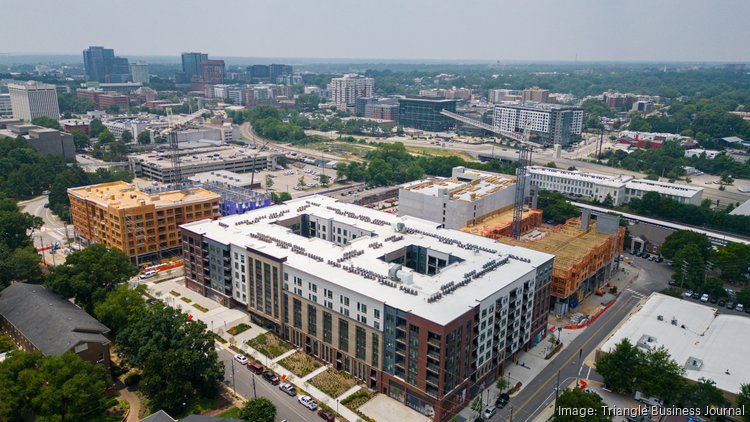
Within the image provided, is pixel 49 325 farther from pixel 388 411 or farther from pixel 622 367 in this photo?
pixel 622 367

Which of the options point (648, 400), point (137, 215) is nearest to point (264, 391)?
point (648, 400)

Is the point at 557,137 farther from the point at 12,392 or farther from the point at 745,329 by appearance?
the point at 12,392

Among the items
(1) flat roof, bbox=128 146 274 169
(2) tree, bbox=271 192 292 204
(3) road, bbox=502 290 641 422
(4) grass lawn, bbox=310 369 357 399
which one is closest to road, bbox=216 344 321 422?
(4) grass lawn, bbox=310 369 357 399

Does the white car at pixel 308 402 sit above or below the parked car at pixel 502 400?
above

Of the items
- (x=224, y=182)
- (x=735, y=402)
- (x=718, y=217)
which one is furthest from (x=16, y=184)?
(x=718, y=217)

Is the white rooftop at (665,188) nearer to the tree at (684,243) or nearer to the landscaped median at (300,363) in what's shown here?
the tree at (684,243)

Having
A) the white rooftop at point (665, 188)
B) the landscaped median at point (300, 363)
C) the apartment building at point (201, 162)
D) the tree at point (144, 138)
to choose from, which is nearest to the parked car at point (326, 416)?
the landscaped median at point (300, 363)
